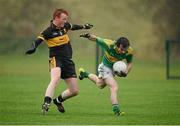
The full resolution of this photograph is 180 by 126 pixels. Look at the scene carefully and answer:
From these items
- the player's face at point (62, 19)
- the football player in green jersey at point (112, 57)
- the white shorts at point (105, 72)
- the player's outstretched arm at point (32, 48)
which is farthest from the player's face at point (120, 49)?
the player's outstretched arm at point (32, 48)

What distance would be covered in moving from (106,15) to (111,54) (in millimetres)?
32629

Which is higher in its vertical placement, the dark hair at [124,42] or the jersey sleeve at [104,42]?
the jersey sleeve at [104,42]

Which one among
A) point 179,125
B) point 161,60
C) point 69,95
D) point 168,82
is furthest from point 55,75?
point 161,60

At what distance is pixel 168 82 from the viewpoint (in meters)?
29.6

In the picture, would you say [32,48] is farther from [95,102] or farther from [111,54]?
[95,102]

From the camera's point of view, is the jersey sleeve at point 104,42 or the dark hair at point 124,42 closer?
the dark hair at point 124,42

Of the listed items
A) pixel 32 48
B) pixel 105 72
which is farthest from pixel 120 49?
pixel 32 48

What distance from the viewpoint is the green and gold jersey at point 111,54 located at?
1702 centimetres

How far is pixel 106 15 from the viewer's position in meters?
49.8

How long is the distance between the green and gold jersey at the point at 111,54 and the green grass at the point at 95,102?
1.01 m

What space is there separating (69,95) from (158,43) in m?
29.8

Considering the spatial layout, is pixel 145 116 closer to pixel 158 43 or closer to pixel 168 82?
pixel 168 82

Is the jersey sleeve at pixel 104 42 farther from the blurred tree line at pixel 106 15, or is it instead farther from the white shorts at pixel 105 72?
the blurred tree line at pixel 106 15

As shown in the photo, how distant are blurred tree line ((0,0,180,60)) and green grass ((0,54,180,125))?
12.8 meters
